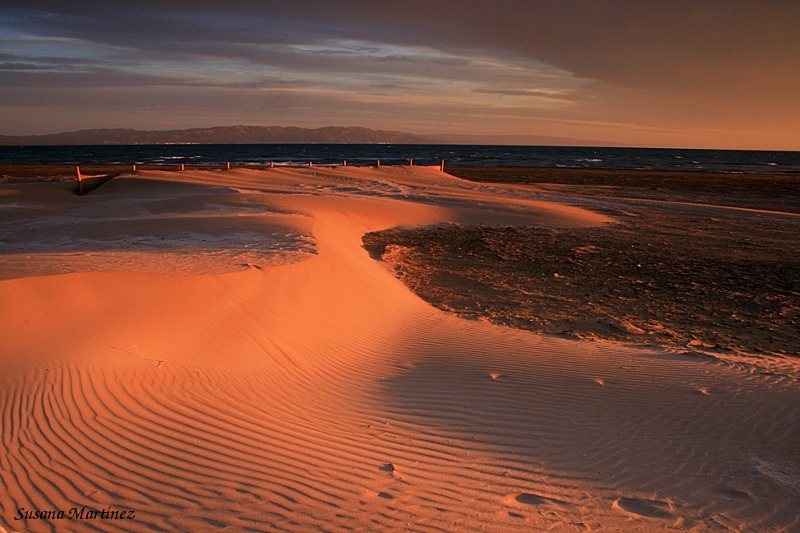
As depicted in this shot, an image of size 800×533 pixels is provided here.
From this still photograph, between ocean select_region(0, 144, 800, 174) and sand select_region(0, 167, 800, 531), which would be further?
ocean select_region(0, 144, 800, 174)

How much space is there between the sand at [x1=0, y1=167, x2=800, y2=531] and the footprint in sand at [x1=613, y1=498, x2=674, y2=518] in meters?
0.01

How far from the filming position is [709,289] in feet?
36.5

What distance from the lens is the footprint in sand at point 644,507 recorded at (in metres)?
3.64

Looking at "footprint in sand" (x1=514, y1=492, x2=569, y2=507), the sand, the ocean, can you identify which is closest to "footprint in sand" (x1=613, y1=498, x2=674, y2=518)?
the sand

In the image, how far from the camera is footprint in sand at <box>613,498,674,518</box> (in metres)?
3.64

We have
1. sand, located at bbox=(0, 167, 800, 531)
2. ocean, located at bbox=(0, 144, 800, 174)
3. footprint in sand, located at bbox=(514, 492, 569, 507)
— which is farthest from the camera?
ocean, located at bbox=(0, 144, 800, 174)

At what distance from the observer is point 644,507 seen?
3.72m

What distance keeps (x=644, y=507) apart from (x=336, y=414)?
270cm

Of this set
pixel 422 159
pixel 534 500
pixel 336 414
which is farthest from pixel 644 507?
pixel 422 159

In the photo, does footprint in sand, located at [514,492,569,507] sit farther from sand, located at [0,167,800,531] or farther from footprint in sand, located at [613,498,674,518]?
footprint in sand, located at [613,498,674,518]

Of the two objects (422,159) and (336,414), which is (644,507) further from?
(422,159)

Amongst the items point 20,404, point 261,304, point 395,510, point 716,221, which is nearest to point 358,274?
point 261,304

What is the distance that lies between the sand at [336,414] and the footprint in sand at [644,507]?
13 millimetres

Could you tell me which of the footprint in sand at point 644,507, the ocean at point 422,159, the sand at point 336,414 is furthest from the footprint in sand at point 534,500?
the ocean at point 422,159
